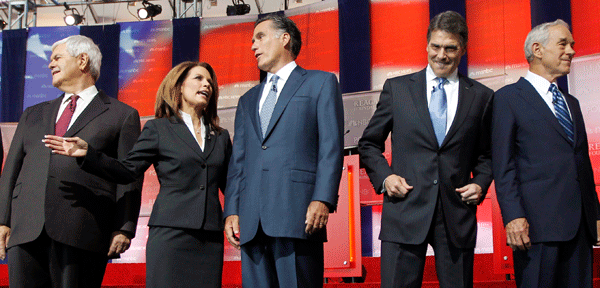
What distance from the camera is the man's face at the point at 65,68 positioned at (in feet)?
9.07

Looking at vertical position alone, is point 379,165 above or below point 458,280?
above

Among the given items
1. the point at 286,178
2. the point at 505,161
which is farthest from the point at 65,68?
the point at 505,161

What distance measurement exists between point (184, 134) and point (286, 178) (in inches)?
25.5

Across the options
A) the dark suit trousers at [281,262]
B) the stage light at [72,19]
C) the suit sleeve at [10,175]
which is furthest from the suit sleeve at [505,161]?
the stage light at [72,19]

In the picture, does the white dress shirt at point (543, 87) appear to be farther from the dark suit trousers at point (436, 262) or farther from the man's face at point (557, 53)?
the dark suit trousers at point (436, 262)

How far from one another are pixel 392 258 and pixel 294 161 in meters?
0.48

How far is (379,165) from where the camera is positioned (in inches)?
89.6

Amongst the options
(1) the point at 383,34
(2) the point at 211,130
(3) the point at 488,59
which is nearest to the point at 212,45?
(1) the point at 383,34

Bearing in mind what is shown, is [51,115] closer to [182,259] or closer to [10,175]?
[10,175]

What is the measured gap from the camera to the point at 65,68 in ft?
9.07

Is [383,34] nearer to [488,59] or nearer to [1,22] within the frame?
[488,59]

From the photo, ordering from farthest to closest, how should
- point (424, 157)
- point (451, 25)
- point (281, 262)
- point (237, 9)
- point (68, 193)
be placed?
1. point (237, 9)
2. point (68, 193)
3. point (451, 25)
4. point (424, 157)
5. point (281, 262)

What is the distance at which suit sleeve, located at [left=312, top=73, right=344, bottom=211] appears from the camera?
2090 mm

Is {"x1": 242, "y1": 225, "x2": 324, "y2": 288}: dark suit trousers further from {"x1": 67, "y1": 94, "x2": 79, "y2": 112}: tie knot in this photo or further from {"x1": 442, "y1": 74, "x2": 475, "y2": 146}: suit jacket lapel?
{"x1": 67, "y1": 94, "x2": 79, "y2": 112}: tie knot
